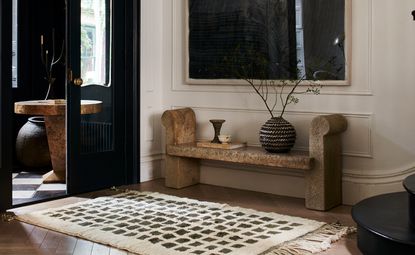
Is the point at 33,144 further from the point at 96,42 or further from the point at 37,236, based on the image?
the point at 37,236

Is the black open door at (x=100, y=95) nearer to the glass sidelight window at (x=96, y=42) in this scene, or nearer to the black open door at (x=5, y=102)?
the glass sidelight window at (x=96, y=42)

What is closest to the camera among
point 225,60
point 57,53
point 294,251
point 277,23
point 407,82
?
point 294,251

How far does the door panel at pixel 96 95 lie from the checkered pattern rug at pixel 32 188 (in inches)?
12.9

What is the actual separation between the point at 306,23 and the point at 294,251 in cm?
214

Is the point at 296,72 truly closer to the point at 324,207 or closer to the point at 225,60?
the point at 225,60

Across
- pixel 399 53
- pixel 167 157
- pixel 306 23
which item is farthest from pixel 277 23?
pixel 167 157

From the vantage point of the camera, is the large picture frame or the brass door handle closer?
the large picture frame

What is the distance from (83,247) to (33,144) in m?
3.32

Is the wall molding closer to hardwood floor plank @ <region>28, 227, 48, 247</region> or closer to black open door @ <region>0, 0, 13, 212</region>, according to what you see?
black open door @ <region>0, 0, 13, 212</region>

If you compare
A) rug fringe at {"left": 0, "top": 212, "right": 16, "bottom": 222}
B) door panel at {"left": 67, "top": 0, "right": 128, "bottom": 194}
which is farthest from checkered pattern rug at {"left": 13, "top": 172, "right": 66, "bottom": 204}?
rug fringe at {"left": 0, "top": 212, "right": 16, "bottom": 222}

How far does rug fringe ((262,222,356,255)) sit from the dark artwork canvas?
1349 mm

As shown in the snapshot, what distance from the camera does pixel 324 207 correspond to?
4.21m

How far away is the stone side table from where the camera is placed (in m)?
5.22

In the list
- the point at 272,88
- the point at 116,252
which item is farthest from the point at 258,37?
the point at 116,252
